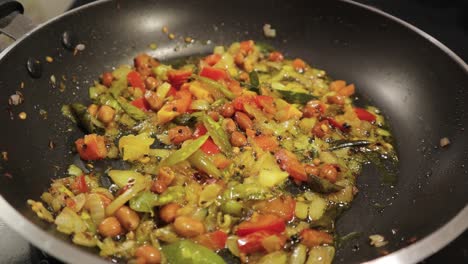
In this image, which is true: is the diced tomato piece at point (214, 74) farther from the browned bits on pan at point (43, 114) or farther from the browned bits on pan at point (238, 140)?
the browned bits on pan at point (43, 114)

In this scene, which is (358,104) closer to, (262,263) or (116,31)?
(262,263)

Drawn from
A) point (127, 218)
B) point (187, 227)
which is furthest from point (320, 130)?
point (127, 218)

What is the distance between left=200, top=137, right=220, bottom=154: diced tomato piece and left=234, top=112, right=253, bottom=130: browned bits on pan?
0.62 ft

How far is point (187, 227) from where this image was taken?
1601 millimetres

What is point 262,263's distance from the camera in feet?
5.12

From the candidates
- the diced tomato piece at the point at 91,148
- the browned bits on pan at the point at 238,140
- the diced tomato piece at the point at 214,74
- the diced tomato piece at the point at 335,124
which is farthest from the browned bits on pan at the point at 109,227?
the diced tomato piece at the point at 335,124

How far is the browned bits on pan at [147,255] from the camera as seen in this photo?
1499mm

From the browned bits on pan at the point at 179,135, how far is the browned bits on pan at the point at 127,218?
46 centimetres

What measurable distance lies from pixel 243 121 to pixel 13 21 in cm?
119

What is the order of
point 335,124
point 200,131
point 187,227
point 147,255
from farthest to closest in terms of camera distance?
point 335,124 → point 200,131 → point 187,227 → point 147,255

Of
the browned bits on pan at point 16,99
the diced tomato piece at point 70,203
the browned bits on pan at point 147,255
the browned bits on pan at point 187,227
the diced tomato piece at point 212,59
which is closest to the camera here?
the browned bits on pan at point 147,255

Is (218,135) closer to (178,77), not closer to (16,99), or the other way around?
(178,77)

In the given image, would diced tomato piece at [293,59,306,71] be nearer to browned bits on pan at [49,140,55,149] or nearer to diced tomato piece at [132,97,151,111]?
diced tomato piece at [132,97,151,111]

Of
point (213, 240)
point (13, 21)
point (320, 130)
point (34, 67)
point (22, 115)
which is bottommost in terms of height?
point (213, 240)
